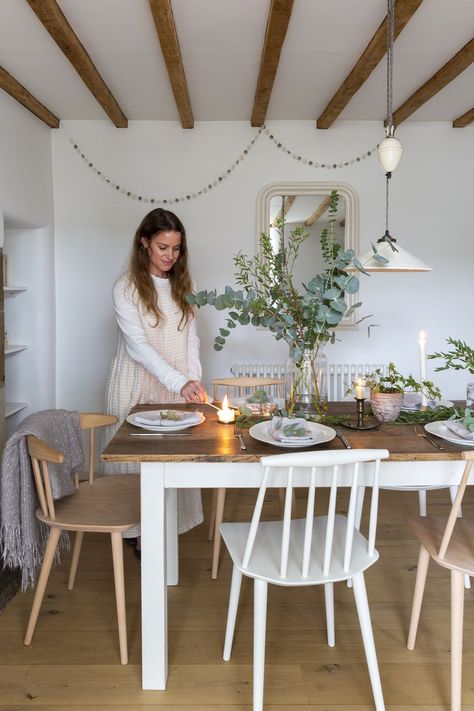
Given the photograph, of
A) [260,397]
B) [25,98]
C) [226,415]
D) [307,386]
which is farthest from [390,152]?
[25,98]

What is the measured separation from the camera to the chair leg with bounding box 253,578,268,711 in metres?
1.69

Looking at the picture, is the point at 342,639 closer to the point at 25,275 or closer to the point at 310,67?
the point at 310,67

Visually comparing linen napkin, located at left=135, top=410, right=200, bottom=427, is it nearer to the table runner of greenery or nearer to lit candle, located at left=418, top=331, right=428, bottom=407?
the table runner of greenery

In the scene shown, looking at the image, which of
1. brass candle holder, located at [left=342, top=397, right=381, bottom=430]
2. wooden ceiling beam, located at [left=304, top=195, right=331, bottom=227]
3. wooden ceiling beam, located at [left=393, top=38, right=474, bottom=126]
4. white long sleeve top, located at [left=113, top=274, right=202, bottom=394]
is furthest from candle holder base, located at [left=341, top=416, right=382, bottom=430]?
wooden ceiling beam, located at [left=304, top=195, right=331, bottom=227]

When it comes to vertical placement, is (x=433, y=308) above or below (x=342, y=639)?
above

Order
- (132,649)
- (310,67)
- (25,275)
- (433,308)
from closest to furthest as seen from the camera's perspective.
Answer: (132,649), (310,67), (25,275), (433,308)

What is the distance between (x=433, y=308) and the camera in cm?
439

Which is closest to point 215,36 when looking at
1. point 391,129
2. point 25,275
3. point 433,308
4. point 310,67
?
point 310,67

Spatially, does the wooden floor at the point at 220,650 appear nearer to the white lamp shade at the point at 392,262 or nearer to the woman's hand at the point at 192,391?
the woman's hand at the point at 192,391

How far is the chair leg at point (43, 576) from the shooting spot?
209 centimetres

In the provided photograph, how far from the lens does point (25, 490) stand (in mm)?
2064

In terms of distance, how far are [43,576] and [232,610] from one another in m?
0.69

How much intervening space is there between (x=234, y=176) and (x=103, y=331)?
4.83 feet

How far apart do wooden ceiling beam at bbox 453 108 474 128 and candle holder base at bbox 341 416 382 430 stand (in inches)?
108
